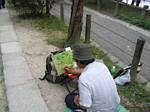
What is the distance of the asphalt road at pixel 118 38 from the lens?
24.9ft

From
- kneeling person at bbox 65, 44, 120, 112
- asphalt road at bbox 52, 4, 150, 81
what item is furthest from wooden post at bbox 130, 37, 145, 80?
kneeling person at bbox 65, 44, 120, 112

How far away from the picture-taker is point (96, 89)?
3.52 meters

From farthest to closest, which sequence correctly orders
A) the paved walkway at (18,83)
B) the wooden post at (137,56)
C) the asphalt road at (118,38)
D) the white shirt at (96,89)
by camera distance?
the asphalt road at (118,38), the wooden post at (137,56), the paved walkway at (18,83), the white shirt at (96,89)

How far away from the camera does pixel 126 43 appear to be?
29.5 ft

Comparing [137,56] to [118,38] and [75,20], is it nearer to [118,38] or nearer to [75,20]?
[75,20]

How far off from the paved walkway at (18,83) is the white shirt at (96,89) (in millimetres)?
1316

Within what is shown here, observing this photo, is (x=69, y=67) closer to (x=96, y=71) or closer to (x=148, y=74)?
(x=96, y=71)

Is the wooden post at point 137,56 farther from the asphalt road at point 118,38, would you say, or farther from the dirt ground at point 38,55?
the dirt ground at point 38,55

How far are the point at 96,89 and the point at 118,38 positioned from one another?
6.29 metres

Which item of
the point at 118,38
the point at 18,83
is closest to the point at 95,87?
the point at 18,83

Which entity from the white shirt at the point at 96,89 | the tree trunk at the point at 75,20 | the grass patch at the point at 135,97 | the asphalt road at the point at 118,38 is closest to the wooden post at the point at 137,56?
the grass patch at the point at 135,97

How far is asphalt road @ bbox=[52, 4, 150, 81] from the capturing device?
24.9 ft

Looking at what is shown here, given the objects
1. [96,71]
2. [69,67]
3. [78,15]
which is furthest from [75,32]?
[96,71]

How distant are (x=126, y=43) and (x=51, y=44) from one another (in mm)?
2397
